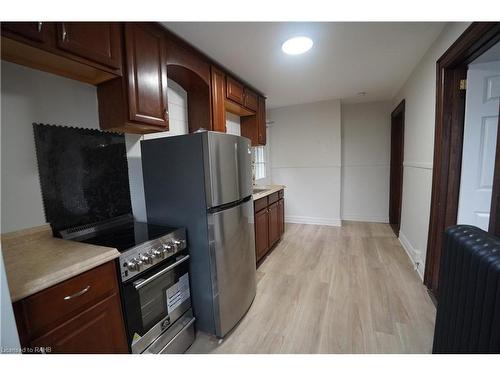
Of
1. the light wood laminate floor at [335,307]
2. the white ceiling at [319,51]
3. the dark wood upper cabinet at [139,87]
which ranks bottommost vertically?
the light wood laminate floor at [335,307]

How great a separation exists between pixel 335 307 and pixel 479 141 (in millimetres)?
1709

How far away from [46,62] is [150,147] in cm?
68

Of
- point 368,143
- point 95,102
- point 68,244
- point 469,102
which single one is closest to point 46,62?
point 95,102

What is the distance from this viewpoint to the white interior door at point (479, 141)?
1.61m

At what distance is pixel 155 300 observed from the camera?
4.40ft

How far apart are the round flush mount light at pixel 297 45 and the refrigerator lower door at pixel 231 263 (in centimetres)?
135

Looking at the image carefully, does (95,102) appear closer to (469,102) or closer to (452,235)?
(452,235)

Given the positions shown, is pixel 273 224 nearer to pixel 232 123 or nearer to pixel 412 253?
pixel 232 123

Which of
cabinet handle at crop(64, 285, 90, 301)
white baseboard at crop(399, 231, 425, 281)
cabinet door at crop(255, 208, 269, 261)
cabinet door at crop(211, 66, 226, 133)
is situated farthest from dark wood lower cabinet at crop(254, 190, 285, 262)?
cabinet handle at crop(64, 285, 90, 301)

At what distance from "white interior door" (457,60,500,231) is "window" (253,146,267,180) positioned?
2.82 metres

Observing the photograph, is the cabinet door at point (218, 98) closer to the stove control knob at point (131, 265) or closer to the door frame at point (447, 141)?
the stove control knob at point (131, 265)

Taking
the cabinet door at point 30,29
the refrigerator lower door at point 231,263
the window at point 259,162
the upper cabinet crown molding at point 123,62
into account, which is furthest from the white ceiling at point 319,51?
the refrigerator lower door at point 231,263

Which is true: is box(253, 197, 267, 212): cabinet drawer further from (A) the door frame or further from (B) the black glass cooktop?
(A) the door frame
